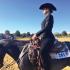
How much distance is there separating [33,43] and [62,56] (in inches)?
38.9

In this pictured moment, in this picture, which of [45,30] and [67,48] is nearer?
[45,30]

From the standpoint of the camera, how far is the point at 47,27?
22.8 ft

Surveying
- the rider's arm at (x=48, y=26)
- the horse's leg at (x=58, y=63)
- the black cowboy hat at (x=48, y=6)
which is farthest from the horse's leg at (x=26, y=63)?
the black cowboy hat at (x=48, y=6)

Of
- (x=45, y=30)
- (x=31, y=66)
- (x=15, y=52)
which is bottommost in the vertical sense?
(x=31, y=66)

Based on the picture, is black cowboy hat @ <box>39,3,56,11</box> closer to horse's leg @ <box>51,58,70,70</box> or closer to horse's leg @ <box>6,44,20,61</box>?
horse's leg @ <box>6,44,20,61</box>

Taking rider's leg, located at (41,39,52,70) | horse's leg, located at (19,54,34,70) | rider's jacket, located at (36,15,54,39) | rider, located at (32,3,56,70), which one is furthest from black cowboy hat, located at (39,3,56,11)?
horse's leg, located at (19,54,34,70)

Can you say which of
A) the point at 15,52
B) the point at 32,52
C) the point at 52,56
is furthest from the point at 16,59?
the point at 52,56

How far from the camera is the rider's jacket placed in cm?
696

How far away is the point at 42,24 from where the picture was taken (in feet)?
23.2

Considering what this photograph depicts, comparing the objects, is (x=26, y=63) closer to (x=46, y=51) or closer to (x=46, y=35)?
(x=46, y=51)

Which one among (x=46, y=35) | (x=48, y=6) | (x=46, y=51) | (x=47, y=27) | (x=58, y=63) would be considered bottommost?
(x=58, y=63)

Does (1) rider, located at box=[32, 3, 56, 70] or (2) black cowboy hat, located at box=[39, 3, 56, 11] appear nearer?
(1) rider, located at box=[32, 3, 56, 70]

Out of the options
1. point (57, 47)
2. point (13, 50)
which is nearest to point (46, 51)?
point (57, 47)

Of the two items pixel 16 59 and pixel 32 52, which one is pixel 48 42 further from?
pixel 16 59
